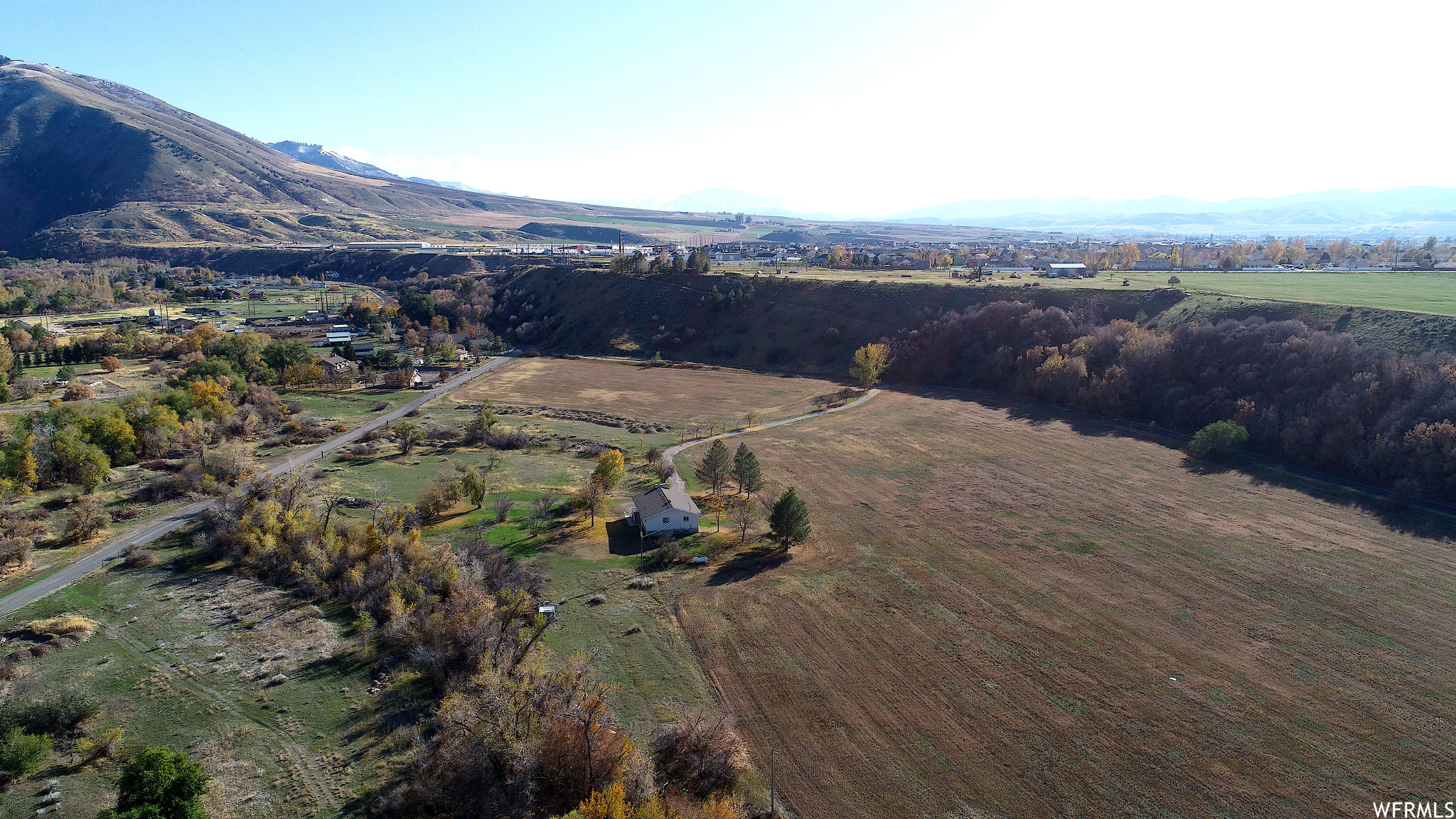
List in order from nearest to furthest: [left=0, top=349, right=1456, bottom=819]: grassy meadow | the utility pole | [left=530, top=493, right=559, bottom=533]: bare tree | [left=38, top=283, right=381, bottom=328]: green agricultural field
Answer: the utility pole, [left=0, top=349, right=1456, bottom=819]: grassy meadow, [left=530, top=493, right=559, bottom=533]: bare tree, [left=38, top=283, right=381, bottom=328]: green agricultural field

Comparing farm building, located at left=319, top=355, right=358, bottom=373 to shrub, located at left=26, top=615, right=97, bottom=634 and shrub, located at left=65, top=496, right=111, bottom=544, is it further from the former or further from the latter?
shrub, located at left=26, top=615, right=97, bottom=634

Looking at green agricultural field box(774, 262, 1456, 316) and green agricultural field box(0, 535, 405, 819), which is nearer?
green agricultural field box(0, 535, 405, 819)

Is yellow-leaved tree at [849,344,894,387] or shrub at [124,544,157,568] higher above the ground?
yellow-leaved tree at [849,344,894,387]

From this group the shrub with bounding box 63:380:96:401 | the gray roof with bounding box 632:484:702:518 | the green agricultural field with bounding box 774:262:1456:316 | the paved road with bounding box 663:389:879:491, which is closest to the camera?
the gray roof with bounding box 632:484:702:518

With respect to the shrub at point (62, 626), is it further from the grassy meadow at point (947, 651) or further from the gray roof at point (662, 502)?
the gray roof at point (662, 502)

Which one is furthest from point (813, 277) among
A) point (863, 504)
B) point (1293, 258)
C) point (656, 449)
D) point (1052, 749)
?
point (1293, 258)

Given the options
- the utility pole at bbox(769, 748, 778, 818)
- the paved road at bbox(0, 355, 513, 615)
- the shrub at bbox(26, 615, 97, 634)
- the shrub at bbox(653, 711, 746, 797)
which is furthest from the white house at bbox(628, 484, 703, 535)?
the paved road at bbox(0, 355, 513, 615)

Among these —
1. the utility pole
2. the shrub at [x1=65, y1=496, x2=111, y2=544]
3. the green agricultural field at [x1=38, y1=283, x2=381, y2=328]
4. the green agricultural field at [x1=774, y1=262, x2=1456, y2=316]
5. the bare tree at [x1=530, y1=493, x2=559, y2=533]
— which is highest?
the green agricultural field at [x1=774, y1=262, x2=1456, y2=316]
